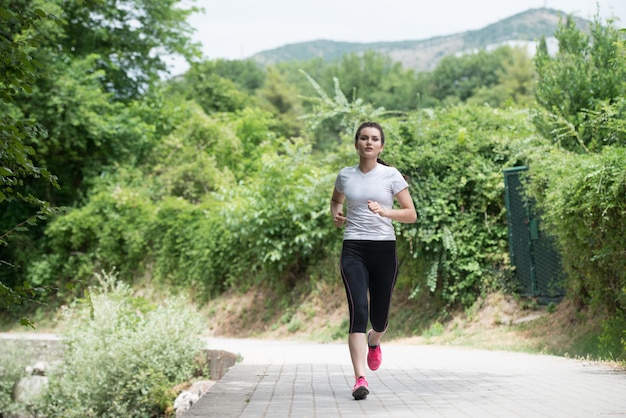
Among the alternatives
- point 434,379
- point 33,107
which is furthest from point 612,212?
point 33,107

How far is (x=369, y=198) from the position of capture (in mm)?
7219

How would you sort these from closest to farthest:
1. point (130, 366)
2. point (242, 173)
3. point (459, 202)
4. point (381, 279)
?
point (381, 279) → point (130, 366) → point (459, 202) → point (242, 173)

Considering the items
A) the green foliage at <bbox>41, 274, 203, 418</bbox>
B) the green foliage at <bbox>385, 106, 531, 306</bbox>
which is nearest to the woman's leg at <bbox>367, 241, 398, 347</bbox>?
the green foliage at <bbox>41, 274, 203, 418</bbox>

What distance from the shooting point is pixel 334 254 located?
1880cm

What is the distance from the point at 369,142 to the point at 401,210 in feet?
2.11

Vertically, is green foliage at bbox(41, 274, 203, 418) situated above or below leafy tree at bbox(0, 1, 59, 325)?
below

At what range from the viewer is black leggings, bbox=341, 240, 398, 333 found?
7.18 m

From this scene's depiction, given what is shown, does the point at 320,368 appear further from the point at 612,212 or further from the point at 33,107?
the point at 33,107

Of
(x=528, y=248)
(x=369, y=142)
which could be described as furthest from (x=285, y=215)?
(x=369, y=142)

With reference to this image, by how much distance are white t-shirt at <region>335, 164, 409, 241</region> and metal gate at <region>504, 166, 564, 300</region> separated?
721 centimetres

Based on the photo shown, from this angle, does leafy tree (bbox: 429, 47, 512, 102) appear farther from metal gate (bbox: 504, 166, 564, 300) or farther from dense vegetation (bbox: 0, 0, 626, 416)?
metal gate (bbox: 504, 166, 564, 300)

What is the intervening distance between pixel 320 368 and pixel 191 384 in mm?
2713

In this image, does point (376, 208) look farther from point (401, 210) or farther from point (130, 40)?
point (130, 40)

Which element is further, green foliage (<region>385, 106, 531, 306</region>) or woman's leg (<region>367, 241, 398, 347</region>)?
green foliage (<region>385, 106, 531, 306</region>)
